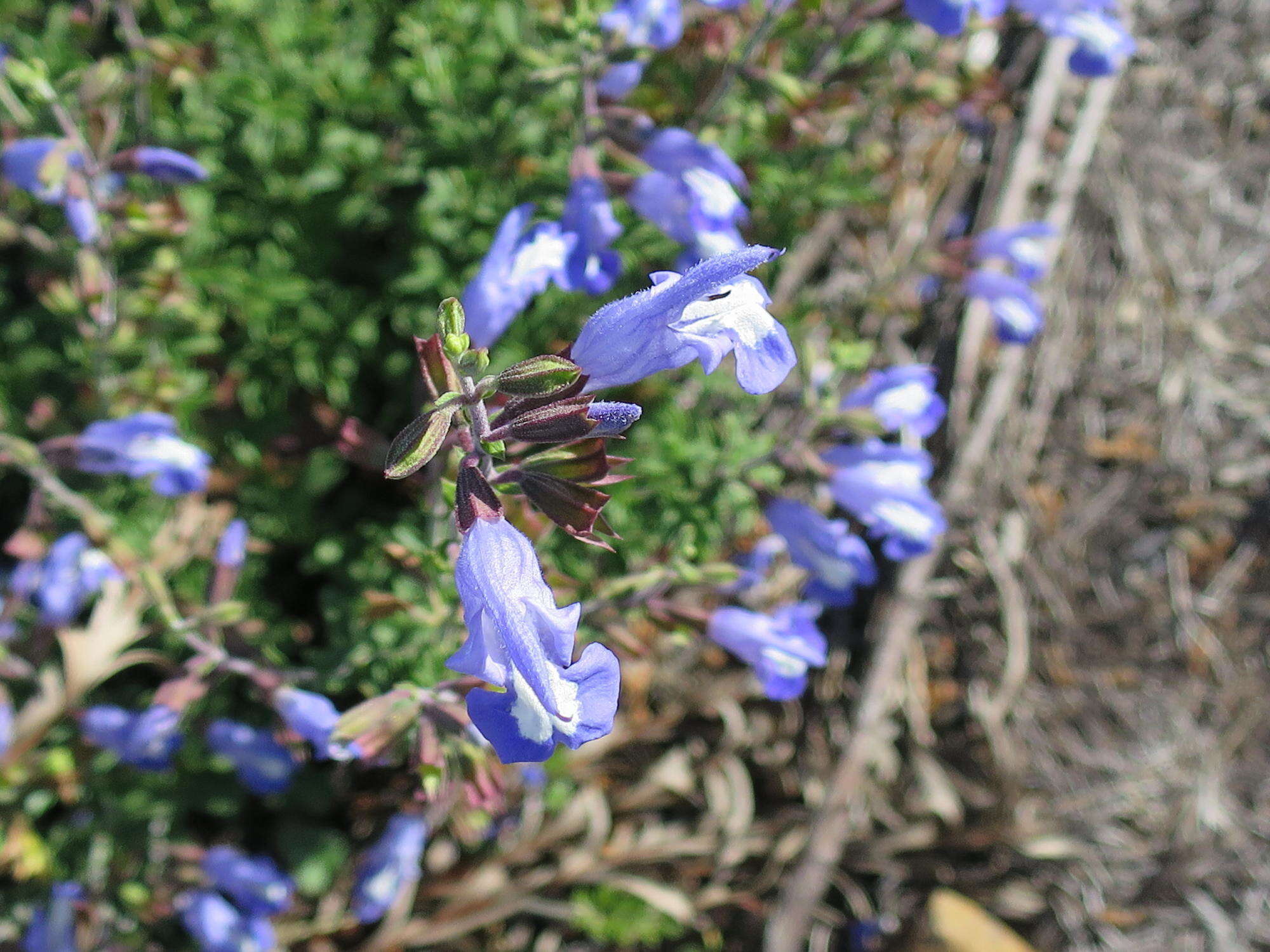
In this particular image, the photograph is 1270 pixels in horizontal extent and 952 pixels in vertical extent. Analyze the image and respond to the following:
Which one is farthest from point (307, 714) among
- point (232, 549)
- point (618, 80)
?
point (618, 80)

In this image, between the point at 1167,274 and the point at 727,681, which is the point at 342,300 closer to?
the point at 727,681

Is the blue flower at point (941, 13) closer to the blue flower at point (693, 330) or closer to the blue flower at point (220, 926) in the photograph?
the blue flower at point (693, 330)

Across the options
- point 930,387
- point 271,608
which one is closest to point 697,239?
point 930,387

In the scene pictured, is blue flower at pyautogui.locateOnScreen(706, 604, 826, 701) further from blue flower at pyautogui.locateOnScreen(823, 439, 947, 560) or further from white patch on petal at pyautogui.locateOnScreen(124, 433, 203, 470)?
white patch on petal at pyautogui.locateOnScreen(124, 433, 203, 470)

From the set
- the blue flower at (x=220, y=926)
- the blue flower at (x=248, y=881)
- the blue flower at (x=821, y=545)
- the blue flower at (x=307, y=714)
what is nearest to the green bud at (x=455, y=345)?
the blue flower at (x=307, y=714)

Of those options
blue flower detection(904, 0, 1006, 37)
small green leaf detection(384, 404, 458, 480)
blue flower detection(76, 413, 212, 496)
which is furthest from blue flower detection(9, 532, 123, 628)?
blue flower detection(904, 0, 1006, 37)
